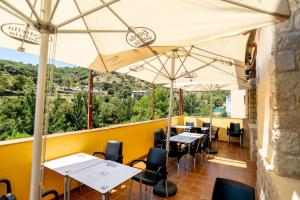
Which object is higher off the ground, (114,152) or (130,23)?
(130,23)

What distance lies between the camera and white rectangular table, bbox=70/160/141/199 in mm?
2070

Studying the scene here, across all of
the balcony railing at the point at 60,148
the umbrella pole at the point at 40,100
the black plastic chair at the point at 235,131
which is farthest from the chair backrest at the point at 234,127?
the umbrella pole at the point at 40,100

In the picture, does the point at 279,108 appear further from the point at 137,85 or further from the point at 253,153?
the point at 137,85

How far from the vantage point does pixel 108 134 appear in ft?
14.1

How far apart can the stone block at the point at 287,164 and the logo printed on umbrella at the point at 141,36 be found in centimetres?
167

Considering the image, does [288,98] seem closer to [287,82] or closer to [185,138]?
[287,82]

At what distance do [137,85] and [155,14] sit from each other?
21.0 meters

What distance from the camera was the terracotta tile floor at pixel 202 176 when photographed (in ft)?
11.1

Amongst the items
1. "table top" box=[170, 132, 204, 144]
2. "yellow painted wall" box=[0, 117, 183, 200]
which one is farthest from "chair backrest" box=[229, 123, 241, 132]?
"yellow painted wall" box=[0, 117, 183, 200]

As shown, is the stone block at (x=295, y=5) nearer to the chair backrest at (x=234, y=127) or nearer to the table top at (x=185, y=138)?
the table top at (x=185, y=138)

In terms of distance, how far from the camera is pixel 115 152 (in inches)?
143

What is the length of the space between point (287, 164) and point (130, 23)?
2.01m

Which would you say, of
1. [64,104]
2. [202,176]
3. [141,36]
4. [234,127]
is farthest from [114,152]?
[64,104]

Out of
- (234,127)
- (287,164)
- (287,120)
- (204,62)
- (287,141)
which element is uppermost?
(204,62)
